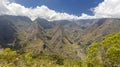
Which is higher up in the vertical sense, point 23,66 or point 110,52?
point 110,52

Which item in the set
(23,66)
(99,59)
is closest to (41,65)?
(23,66)

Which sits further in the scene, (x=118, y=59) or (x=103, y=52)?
(x=103, y=52)

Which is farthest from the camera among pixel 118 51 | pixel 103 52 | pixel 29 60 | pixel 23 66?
pixel 29 60

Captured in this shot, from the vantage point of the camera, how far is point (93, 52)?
7144cm

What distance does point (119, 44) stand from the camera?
204ft

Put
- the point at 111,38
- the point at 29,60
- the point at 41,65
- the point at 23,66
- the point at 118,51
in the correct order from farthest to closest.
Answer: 1. the point at 41,65
2. the point at 29,60
3. the point at 23,66
4. the point at 111,38
5. the point at 118,51

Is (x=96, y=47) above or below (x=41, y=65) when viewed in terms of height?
above

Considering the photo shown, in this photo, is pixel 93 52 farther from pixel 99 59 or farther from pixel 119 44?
pixel 119 44

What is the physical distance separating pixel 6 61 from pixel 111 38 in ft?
157

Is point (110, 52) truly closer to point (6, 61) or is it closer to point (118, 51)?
point (118, 51)

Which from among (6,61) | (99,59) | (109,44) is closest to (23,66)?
(6,61)

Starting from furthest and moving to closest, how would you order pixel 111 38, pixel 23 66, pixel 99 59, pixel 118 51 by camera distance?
pixel 23 66
pixel 99 59
pixel 111 38
pixel 118 51

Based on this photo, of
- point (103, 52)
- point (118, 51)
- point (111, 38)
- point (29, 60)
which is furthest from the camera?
point (29, 60)

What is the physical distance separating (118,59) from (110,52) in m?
3.35
